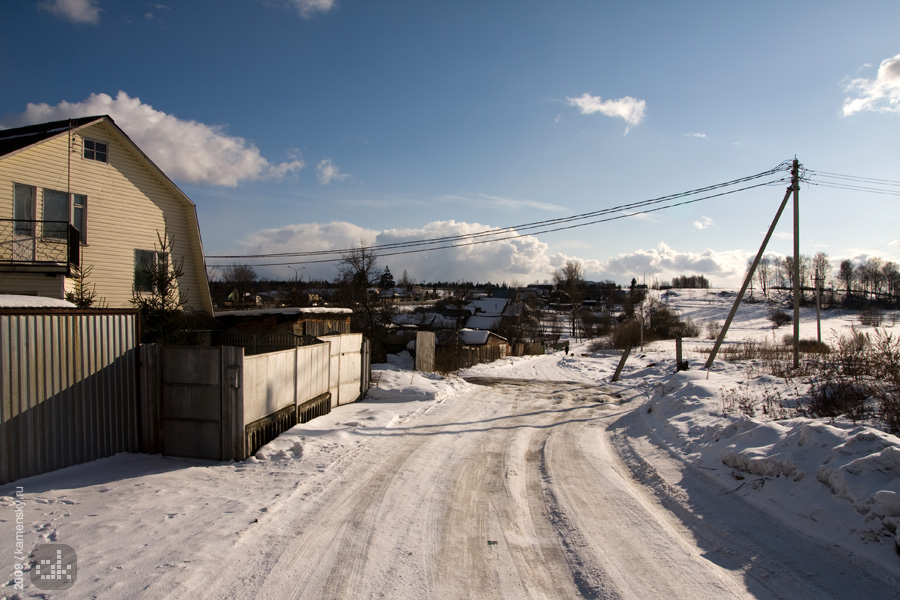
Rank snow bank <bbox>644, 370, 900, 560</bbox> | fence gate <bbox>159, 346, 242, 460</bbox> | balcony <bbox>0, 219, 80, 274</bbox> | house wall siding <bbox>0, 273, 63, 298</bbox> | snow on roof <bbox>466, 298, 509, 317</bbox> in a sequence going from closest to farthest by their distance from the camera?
snow bank <bbox>644, 370, 900, 560</bbox> < fence gate <bbox>159, 346, 242, 460</bbox> < balcony <bbox>0, 219, 80, 274</bbox> < house wall siding <bbox>0, 273, 63, 298</bbox> < snow on roof <bbox>466, 298, 509, 317</bbox>

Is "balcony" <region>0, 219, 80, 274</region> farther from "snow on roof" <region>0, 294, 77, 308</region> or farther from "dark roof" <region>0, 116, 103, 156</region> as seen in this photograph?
"snow on roof" <region>0, 294, 77, 308</region>

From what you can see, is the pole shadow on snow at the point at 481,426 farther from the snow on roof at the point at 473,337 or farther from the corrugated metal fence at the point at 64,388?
the snow on roof at the point at 473,337

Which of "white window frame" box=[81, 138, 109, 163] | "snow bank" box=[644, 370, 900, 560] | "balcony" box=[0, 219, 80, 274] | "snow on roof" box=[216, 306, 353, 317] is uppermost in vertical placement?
"white window frame" box=[81, 138, 109, 163]

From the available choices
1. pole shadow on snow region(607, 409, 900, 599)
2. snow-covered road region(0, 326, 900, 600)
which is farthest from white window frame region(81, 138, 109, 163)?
pole shadow on snow region(607, 409, 900, 599)

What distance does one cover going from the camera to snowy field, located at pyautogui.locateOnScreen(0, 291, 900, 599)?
4031 mm

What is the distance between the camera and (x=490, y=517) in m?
5.57

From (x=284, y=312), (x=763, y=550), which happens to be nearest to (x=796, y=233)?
(x=763, y=550)

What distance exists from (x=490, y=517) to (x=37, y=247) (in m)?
15.3

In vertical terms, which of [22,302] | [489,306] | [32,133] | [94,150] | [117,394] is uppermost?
[32,133]

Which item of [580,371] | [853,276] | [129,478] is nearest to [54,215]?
[129,478]

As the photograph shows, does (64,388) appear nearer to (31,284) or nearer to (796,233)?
(31,284)

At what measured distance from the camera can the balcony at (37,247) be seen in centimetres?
1276

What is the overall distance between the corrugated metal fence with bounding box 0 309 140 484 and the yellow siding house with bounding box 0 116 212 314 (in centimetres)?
738

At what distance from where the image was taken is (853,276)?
9125 centimetres
